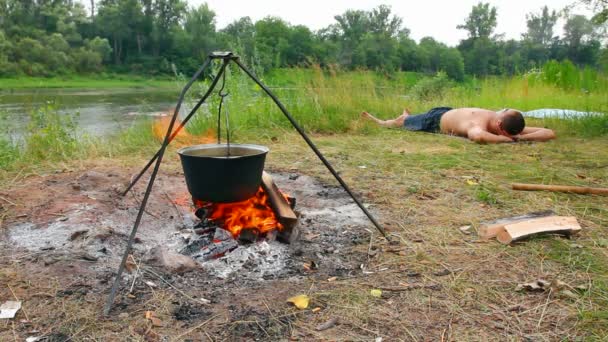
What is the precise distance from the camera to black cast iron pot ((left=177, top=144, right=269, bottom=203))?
2.32 m

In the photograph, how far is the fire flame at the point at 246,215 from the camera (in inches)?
106

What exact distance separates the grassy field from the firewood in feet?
1.43

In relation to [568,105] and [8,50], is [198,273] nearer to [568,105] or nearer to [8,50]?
[568,105]

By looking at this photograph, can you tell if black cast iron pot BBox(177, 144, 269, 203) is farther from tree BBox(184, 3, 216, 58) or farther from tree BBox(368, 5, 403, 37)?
tree BBox(368, 5, 403, 37)

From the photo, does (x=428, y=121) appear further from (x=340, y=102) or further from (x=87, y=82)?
(x=87, y=82)

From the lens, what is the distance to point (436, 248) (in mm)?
2555

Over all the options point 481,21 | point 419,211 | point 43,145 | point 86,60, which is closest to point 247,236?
point 419,211

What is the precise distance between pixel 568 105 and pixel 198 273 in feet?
30.7

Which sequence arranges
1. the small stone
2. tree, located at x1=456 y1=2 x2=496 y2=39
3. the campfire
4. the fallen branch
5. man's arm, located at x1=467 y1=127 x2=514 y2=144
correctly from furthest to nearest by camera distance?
tree, located at x1=456 y1=2 x2=496 y2=39 < man's arm, located at x1=467 y1=127 x2=514 y2=144 < the campfire < the small stone < the fallen branch

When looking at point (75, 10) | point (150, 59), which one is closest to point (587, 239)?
point (150, 59)

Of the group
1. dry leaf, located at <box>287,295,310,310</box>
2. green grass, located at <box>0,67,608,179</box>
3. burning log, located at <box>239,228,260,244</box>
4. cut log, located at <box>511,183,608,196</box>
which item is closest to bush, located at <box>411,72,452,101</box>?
green grass, located at <box>0,67,608,179</box>

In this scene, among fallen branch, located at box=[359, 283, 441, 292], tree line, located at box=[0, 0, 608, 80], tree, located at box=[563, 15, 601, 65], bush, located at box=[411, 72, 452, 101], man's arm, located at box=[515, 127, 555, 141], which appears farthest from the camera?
tree, located at box=[563, 15, 601, 65]

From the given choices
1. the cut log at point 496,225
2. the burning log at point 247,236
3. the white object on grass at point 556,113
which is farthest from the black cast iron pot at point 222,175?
the white object on grass at point 556,113

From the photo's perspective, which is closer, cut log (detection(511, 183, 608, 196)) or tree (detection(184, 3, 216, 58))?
cut log (detection(511, 183, 608, 196))
